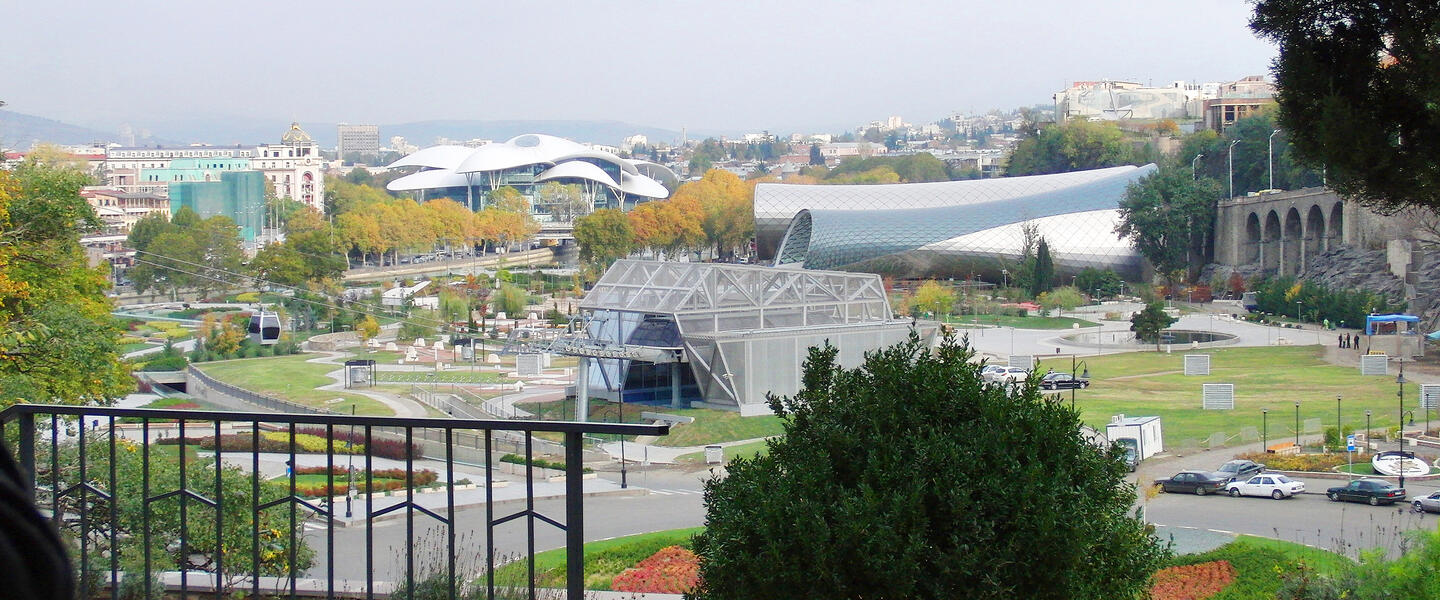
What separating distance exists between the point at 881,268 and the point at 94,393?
30.1 m

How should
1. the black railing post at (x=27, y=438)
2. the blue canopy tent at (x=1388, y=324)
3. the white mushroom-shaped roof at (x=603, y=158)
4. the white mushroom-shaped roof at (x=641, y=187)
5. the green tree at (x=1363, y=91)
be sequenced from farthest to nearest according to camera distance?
1. the white mushroom-shaped roof at (x=603, y=158)
2. the white mushroom-shaped roof at (x=641, y=187)
3. the blue canopy tent at (x=1388, y=324)
4. the green tree at (x=1363, y=91)
5. the black railing post at (x=27, y=438)

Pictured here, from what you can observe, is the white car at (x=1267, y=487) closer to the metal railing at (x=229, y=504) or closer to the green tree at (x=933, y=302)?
the metal railing at (x=229, y=504)

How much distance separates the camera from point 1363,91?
15.2 ft

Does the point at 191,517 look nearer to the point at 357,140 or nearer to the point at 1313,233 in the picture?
the point at 1313,233

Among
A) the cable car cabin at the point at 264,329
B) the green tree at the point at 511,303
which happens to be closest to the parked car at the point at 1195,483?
the cable car cabin at the point at 264,329

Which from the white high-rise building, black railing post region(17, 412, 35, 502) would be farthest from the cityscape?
the white high-rise building

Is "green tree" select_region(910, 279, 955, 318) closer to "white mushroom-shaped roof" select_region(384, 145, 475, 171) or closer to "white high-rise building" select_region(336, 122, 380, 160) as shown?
"white mushroom-shaped roof" select_region(384, 145, 475, 171)

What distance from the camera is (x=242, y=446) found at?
14.9 m

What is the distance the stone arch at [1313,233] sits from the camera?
1324 inches

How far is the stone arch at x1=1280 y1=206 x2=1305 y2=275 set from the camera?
34.4 m

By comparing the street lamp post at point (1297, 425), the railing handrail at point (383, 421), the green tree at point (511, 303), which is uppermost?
the railing handrail at point (383, 421)

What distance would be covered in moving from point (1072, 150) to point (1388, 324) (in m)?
27.3

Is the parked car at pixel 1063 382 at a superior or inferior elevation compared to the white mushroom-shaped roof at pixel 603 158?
inferior

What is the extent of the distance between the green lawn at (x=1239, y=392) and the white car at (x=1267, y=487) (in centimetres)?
270
